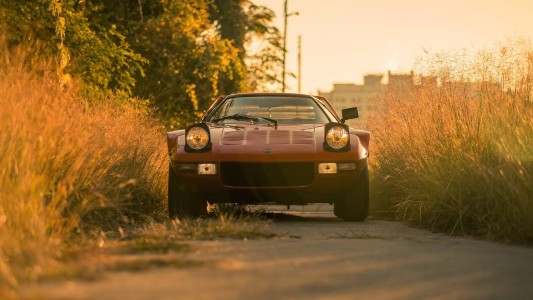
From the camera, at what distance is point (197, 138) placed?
32.4 feet

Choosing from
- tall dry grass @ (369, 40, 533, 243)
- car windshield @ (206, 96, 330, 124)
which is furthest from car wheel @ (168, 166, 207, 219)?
tall dry grass @ (369, 40, 533, 243)

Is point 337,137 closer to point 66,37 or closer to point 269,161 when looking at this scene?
point 269,161

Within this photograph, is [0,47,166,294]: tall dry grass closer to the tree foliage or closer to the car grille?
the car grille

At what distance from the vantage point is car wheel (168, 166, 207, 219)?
1004cm

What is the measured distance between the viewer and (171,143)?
10219mm

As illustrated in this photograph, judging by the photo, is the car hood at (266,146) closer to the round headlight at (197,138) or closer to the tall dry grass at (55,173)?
the round headlight at (197,138)

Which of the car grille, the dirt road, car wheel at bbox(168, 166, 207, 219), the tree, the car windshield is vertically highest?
the tree

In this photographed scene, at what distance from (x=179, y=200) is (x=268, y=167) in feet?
3.17

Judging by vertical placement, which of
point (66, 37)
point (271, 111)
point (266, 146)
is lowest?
point (266, 146)

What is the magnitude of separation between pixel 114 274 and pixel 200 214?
4.68 metres

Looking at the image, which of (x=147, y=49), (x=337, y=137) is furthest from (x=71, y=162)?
(x=147, y=49)

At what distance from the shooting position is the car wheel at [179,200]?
10039mm

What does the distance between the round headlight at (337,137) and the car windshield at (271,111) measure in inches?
34.1

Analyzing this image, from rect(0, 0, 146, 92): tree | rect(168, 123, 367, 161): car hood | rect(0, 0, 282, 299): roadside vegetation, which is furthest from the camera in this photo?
rect(0, 0, 146, 92): tree
